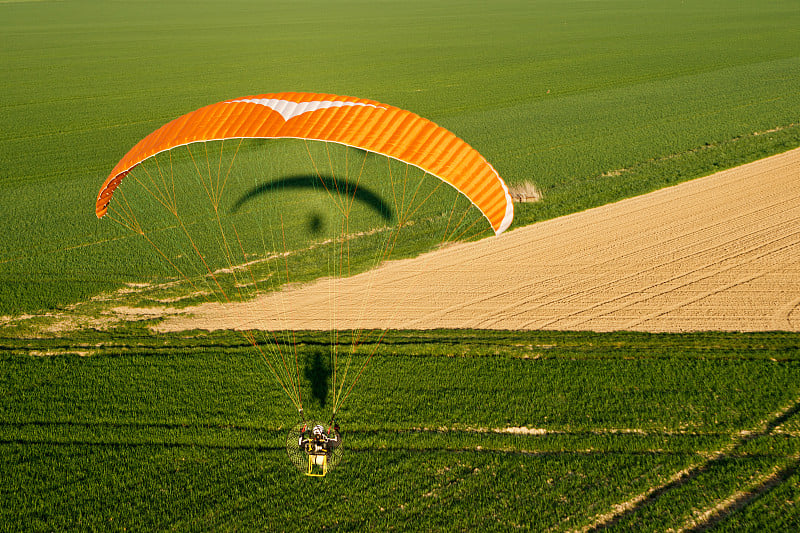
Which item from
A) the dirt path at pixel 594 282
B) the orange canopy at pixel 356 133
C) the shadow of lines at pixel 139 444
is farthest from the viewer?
the dirt path at pixel 594 282

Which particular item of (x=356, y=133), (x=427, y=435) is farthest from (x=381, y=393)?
(x=356, y=133)

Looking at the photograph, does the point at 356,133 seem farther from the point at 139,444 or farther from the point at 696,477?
the point at 696,477

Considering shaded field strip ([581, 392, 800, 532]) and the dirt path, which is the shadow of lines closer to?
the dirt path

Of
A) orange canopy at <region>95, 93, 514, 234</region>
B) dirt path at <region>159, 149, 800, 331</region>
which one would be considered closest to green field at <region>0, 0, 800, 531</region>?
dirt path at <region>159, 149, 800, 331</region>

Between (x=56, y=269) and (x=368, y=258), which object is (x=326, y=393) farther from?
(x=56, y=269)

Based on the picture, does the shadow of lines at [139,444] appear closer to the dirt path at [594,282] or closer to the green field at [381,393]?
the green field at [381,393]

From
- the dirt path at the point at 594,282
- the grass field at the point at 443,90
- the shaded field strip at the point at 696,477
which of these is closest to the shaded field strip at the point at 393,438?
the shaded field strip at the point at 696,477
